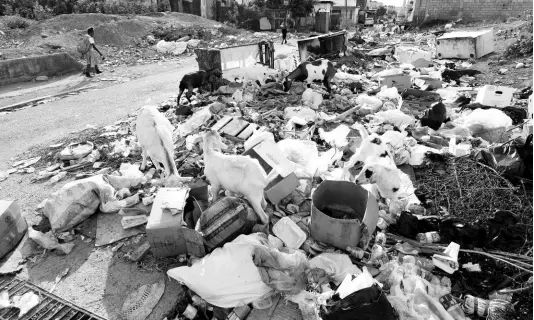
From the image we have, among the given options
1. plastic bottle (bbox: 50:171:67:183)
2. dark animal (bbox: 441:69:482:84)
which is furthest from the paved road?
dark animal (bbox: 441:69:482:84)

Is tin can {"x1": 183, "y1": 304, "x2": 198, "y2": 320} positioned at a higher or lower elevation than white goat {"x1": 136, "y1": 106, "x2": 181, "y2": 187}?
lower

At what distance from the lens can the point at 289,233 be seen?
122 inches

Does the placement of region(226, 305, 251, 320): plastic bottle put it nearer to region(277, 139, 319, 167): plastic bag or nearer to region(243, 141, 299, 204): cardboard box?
region(243, 141, 299, 204): cardboard box

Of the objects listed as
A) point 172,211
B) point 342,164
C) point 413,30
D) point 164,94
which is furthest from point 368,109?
point 413,30

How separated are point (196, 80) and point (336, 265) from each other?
606cm

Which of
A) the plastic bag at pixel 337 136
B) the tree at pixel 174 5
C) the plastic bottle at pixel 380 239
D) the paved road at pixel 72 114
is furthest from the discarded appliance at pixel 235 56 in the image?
the tree at pixel 174 5

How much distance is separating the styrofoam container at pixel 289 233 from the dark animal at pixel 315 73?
536 cm

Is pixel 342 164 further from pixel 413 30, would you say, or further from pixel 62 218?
pixel 413 30

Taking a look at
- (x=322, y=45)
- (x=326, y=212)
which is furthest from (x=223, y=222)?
(x=322, y=45)

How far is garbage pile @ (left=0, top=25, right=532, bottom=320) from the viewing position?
8.33 feet

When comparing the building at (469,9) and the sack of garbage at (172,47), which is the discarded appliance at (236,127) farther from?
the building at (469,9)

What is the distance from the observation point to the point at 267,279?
2512 millimetres

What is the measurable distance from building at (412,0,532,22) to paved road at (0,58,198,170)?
69.9 feet

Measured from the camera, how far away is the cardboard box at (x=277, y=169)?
360cm
